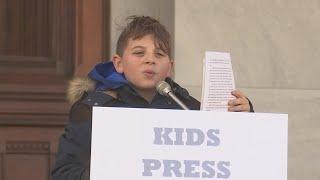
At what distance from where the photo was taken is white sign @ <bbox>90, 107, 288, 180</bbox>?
246 centimetres

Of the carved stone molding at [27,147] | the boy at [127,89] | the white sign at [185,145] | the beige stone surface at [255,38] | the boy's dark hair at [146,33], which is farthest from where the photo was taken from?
the carved stone molding at [27,147]

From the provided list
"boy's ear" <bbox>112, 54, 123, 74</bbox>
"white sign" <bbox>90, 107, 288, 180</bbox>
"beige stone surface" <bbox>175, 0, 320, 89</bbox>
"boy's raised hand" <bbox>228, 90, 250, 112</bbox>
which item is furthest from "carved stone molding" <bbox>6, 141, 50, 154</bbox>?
"white sign" <bbox>90, 107, 288, 180</bbox>

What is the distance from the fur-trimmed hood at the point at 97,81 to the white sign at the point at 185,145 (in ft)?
1.65

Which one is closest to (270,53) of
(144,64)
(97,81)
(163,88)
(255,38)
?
(255,38)

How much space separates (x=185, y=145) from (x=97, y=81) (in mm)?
658

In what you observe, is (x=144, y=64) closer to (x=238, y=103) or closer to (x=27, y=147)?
(x=238, y=103)

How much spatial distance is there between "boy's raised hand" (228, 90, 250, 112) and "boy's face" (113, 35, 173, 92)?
0.31 metres

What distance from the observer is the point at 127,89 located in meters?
2.91

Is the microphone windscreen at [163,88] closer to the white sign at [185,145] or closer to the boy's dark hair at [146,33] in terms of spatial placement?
the white sign at [185,145]

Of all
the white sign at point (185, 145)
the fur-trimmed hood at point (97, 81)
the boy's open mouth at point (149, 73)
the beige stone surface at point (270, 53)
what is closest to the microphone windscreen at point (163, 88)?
the white sign at point (185, 145)

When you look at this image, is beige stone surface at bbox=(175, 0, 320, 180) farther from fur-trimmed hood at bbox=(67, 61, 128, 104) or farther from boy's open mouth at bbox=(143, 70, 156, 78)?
boy's open mouth at bbox=(143, 70, 156, 78)

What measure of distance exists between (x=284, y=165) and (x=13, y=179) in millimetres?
2311

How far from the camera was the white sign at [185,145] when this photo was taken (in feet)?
8.08

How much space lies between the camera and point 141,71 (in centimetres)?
284
